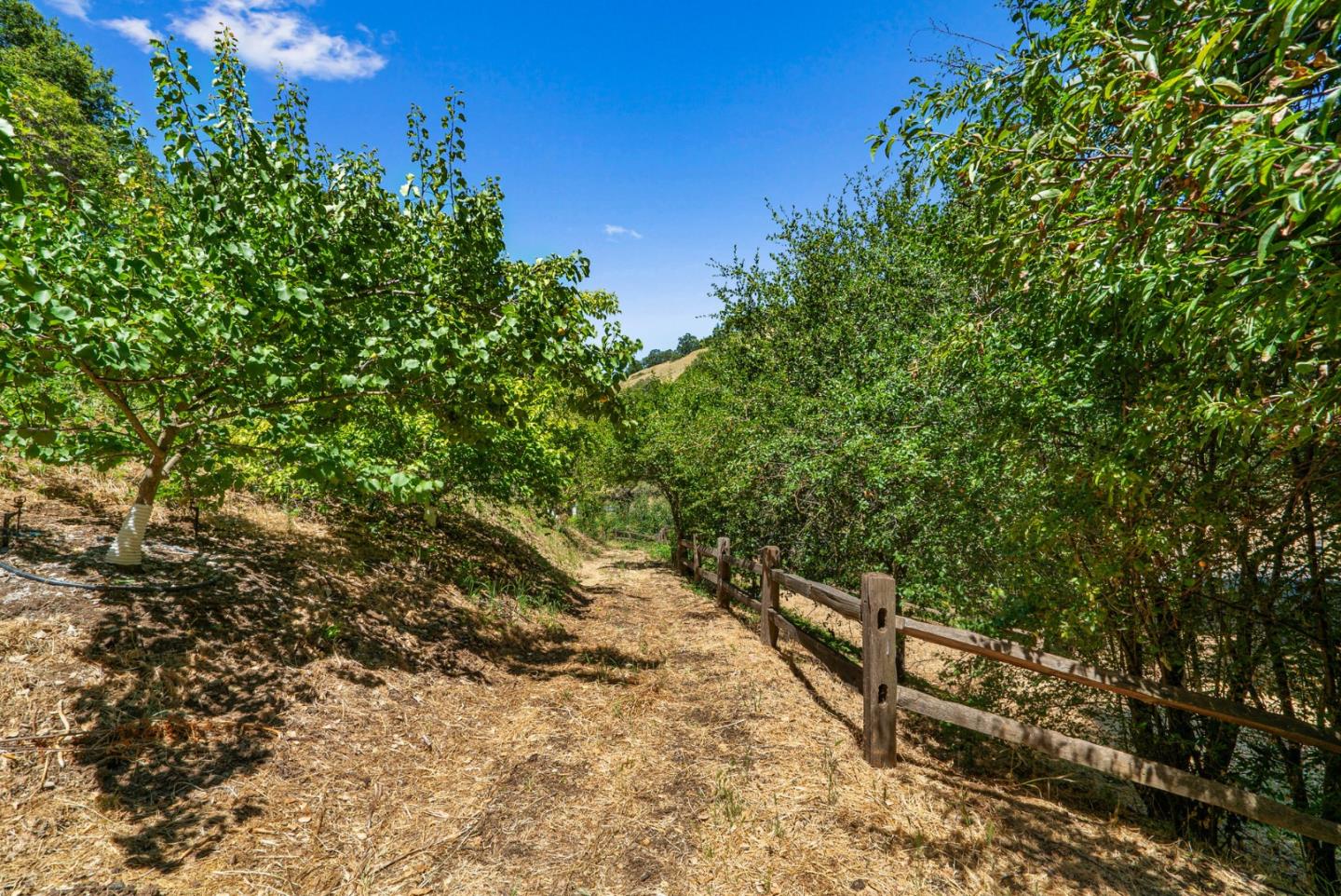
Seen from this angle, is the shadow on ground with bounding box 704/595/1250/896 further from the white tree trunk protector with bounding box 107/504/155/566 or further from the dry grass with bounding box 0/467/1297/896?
the white tree trunk protector with bounding box 107/504/155/566

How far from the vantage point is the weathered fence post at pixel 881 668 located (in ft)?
14.9

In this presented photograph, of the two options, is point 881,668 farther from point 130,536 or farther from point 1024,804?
point 130,536

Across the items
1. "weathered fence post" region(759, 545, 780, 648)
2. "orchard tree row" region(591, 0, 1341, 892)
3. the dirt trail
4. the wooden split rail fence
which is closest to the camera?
"orchard tree row" region(591, 0, 1341, 892)

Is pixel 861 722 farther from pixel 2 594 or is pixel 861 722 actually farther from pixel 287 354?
pixel 2 594

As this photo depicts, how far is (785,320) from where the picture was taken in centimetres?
1284

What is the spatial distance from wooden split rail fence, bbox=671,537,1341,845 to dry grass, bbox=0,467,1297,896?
458mm

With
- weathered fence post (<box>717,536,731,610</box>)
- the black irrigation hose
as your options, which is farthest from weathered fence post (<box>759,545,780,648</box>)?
the black irrigation hose

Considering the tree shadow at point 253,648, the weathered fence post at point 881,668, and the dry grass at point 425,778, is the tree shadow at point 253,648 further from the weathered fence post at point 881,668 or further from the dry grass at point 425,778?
the weathered fence post at point 881,668

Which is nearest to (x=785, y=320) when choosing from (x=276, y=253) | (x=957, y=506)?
(x=957, y=506)

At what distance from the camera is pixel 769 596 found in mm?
7941

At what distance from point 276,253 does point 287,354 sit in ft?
3.34

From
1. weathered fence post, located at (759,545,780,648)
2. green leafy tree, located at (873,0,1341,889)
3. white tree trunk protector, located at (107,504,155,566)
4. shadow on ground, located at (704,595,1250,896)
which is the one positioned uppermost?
green leafy tree, located at (873,0,1341,889)

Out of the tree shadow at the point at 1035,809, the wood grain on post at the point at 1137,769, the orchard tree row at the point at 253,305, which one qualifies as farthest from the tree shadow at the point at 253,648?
the wood grain on post at the point at 1137,769

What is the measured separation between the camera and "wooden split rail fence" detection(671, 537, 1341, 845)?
326cm
